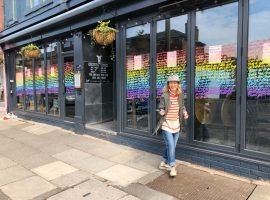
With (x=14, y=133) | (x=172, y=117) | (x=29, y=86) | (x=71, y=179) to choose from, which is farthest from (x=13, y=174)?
(x=29, y=86)

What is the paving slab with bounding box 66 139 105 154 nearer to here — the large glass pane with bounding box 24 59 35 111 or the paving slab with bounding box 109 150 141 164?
the paving slab with bounding box 109 150 141 164

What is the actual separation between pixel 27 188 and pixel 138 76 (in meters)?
3.28

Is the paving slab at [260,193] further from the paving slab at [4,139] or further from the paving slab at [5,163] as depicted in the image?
the paving slab at [4,139]

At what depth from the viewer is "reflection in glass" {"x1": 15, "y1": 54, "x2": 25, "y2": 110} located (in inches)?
449

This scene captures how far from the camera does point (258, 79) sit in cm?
453

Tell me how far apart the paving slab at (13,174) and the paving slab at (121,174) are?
4.41ft

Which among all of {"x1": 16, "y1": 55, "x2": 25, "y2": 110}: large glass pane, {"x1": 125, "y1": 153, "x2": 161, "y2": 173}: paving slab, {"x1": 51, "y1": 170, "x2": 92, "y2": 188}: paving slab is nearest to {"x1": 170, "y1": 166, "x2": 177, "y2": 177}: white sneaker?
{"x1": 125, "y1": 153, "x2": 161, "y2": 173}: paving slab

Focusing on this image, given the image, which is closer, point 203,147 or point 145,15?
point 203,147

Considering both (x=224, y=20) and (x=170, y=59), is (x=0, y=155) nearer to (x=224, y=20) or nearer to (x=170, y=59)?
(x=170, y=59)

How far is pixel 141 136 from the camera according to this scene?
6.32 m

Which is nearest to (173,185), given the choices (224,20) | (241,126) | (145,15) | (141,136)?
(241,126)

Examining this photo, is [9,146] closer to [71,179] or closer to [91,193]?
[71,179]

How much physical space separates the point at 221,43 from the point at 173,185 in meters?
2.58

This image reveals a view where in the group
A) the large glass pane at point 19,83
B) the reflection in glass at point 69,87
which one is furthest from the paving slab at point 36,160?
the large glass pane at point 19,83
